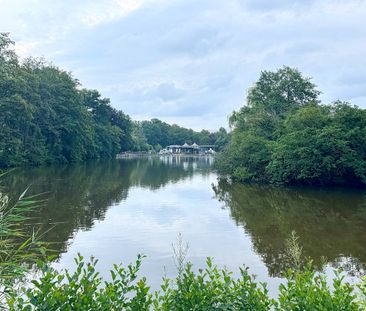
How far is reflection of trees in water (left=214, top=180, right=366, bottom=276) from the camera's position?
333 inches

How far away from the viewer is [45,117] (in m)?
37.7

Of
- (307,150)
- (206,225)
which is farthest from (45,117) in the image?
(206,225)

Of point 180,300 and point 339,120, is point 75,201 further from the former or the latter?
point 339,120

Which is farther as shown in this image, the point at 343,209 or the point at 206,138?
the point at 206,138

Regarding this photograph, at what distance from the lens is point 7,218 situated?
2607mm

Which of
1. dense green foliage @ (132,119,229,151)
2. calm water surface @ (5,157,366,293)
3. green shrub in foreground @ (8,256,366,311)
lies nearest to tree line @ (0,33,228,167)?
calm water surface @ (5,157,366,293)

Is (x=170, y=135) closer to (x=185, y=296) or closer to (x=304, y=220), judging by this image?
(x=304, y=220)

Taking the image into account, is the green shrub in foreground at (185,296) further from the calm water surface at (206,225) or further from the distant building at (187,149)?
the distant building at (187,149)

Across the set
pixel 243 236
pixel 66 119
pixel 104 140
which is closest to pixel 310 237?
pixel 243 236

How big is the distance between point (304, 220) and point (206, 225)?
3285 mm

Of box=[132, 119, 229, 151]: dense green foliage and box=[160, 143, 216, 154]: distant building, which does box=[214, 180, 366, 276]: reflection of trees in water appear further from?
box=[132, 119, 229, 151]: dense green foliage

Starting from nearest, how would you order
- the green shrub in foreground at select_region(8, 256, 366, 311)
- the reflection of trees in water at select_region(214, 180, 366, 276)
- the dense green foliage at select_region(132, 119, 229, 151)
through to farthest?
the green shrub in foreground at select_region(8, 256, 366, 311)
the reflection of trees in water at select_region(214, 180, 366, 276)
the dense green foliage at select_region(132, 119, 229, 151)

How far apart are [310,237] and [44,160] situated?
102 feet

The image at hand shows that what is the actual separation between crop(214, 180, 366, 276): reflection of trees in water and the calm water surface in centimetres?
2
